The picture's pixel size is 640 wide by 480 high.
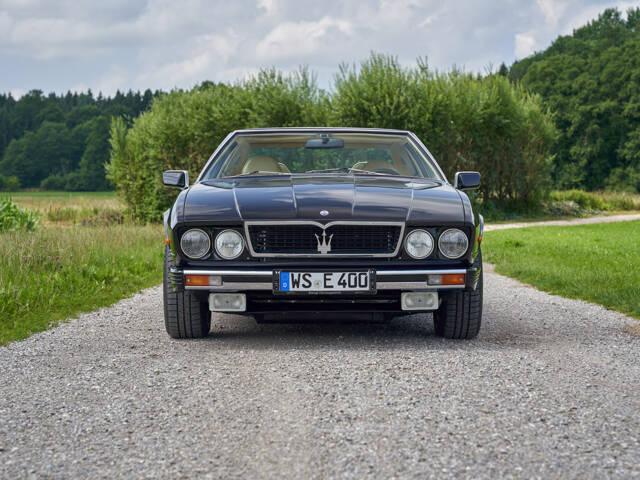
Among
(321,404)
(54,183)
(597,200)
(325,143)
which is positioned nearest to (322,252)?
(321,404)

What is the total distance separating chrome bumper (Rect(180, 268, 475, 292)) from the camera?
4.62m

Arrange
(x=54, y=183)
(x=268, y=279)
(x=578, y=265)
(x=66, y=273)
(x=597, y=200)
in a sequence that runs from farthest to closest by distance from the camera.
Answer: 1. (x=54, y=183)
2. (x=597, y=200)
3. (x=578, y=265)
4. (x=66, y=273)
5. (x=268, y=279)

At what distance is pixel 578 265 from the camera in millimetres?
10562

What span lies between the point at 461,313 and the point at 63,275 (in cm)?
516

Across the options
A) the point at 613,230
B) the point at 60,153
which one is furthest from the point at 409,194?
the point at 60,153

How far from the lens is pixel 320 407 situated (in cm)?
353

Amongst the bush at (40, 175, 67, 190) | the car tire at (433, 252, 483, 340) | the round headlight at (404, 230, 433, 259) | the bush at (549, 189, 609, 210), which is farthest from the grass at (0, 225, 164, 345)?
the bush at (40, 175, 67, 190)

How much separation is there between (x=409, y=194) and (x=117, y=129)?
22.2 metres

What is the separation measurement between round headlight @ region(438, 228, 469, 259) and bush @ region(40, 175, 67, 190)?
100199 millimetres

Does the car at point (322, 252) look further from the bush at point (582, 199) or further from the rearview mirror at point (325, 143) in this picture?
the bush at point (582, 199)

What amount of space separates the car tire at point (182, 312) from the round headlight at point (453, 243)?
1.70 metres

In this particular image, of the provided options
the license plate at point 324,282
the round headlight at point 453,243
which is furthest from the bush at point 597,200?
the license plate at point 324,282

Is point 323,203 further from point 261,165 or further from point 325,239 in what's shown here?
point 261,165

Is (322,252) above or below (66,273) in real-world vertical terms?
above
